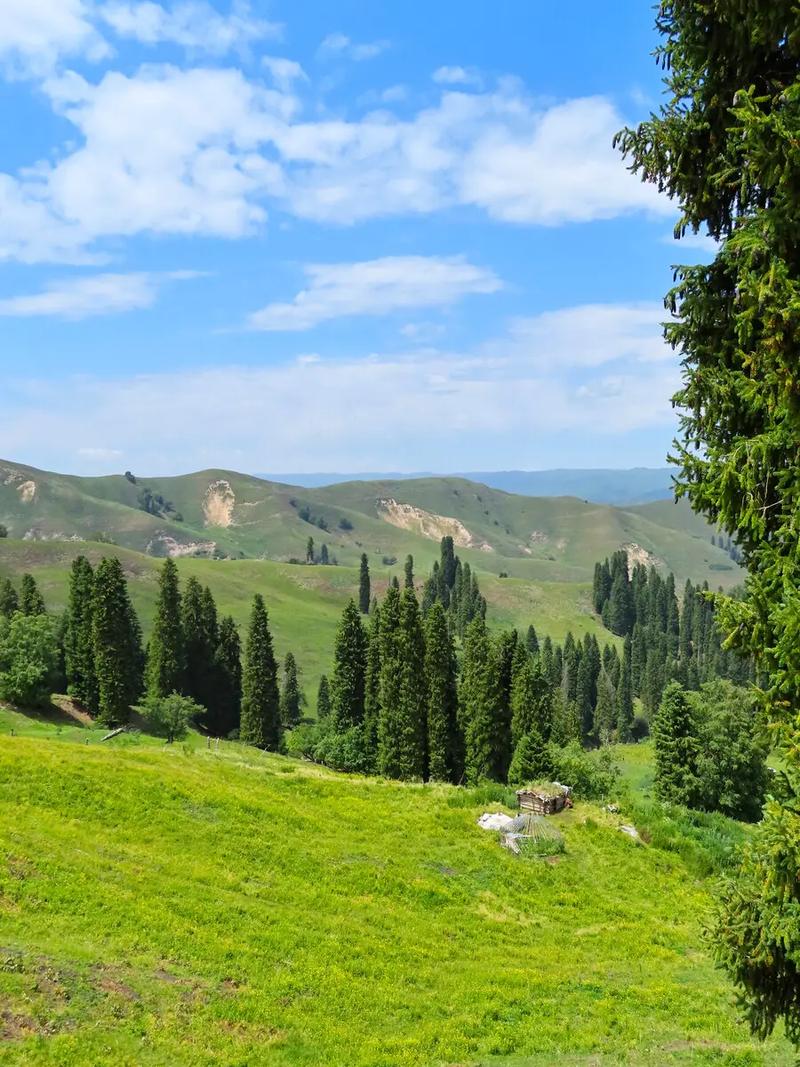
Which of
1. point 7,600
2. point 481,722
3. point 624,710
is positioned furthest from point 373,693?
point 624,710

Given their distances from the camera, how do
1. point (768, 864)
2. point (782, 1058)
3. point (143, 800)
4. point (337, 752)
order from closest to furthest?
point (768, 864), point (782, 1058), point (143, 800), point (337, 752)

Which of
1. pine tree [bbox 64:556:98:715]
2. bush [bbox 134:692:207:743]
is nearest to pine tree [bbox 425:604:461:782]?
bush [bbox 134:692:207:743]

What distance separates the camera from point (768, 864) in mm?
9977

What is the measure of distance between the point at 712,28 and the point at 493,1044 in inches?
906

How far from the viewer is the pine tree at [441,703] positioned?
81.4 m

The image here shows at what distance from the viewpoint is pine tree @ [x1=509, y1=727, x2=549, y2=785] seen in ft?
211

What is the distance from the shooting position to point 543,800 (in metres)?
45.1

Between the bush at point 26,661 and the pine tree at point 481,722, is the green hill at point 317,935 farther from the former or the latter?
the pine tree at point 481,722

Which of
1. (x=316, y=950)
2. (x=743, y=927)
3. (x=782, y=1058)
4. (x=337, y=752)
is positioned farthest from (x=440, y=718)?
(x=743, y=927)

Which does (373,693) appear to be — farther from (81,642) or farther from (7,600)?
(7,600)

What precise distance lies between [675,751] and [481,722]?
20.4m

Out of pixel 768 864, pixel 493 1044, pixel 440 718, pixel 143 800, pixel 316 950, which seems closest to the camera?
pixel 768 864

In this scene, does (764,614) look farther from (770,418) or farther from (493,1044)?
(493,1044)

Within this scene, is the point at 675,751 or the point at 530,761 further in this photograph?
the point at 675,751
